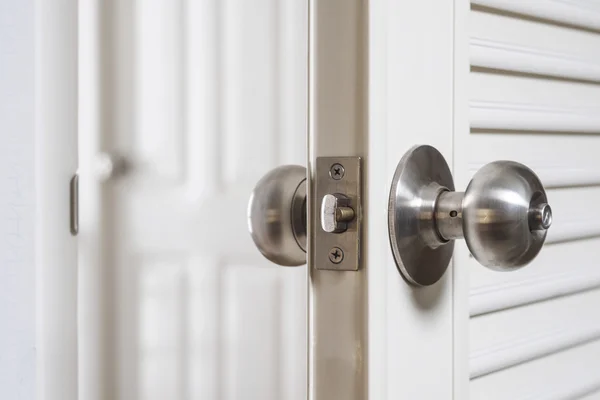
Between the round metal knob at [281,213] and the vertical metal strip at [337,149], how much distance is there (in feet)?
0.11

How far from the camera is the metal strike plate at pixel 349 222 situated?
359mm

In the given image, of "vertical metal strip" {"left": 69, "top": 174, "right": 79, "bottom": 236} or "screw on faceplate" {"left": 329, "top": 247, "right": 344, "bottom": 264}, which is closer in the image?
"screw on faceplate" {"left": 329, "top": 247, "right": 344, "bottom": 264}

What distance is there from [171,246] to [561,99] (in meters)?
0.33

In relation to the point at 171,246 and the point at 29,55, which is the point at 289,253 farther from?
the point at 29,55

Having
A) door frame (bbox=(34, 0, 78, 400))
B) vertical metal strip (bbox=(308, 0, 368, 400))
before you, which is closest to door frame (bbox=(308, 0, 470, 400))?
vertical metal strip (bbox=(308, 0, 368, 400))

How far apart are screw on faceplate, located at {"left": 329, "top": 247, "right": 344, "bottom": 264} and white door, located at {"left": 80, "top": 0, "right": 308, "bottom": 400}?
9 centimetres

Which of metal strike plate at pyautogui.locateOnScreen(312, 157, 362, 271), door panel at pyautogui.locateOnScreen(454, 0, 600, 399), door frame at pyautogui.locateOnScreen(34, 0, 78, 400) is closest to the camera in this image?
metal strike plate at pyautogui.locateOnScreen(312, 157, 362, 271)

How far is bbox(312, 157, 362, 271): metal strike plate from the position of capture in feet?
1.18

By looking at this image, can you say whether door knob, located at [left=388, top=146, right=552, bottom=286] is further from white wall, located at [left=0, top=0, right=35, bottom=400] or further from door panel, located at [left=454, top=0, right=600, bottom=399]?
white wall, located at [left=0, top=0, right=35, bottom=400]

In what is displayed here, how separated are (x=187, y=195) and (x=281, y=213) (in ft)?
0.59

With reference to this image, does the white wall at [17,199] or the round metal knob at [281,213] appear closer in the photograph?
the round metal knob at [281,213]

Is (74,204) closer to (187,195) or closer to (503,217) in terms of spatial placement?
(187,195)

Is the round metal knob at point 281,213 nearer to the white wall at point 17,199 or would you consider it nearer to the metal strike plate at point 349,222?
the metal strike plate at point 349,222

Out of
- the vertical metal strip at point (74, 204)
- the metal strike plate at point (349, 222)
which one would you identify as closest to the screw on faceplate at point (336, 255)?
the metal strike plate at point (349, 222)
